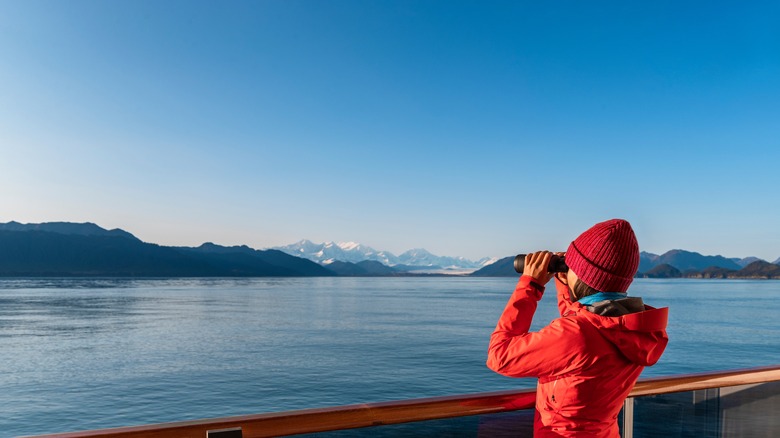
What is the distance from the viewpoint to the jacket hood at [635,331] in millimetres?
1480

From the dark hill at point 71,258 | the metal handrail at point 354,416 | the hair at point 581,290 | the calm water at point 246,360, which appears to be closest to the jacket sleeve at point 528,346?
the hair at point 581,290

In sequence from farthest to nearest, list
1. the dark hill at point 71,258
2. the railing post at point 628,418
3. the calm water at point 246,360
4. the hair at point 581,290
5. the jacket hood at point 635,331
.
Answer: the dark hill at point 71,258
the calm water at point 246,360
the railing post at point 628,418
the hair at point 581,290
the jacket hood at point 635,331

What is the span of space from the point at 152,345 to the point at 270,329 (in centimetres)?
1007

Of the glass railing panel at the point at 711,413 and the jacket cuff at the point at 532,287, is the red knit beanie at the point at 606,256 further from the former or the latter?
the glass railing panel at the point at 711,413

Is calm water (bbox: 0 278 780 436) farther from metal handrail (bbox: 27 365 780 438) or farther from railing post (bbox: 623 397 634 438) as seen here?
metal handrail (bbox: 27 365 780 438)

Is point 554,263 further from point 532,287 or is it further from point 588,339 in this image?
point 588,339

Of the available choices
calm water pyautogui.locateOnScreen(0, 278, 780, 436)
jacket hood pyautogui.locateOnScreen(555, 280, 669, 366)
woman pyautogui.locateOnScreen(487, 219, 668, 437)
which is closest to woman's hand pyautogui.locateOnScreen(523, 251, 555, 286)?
woman pyautogui.locateOnScreen(487, 219, 668, 437)

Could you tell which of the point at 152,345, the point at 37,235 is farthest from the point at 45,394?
the point at 37,235

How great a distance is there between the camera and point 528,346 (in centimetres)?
150

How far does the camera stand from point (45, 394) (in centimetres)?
2364

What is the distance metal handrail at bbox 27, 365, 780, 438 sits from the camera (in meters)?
1.57

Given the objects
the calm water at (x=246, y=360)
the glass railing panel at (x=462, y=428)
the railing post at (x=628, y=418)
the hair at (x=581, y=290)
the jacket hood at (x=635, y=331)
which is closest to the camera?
the jacket hood at (x=635, y=331)

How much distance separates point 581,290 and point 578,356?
207mm

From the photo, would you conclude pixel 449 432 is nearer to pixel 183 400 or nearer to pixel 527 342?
pixel 527 342
